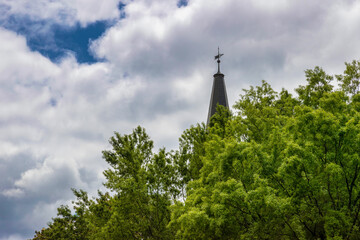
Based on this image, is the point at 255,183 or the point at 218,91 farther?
the point at 218,91

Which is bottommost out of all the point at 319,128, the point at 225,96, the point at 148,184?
the point at 148,184

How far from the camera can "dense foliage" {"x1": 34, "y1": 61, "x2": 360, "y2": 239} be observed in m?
11.2

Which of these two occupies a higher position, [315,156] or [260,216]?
[315,156]

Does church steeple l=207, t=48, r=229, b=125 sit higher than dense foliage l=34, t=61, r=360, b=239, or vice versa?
church steeple l=207, t=48, r=229, b=125

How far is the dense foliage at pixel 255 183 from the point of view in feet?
36.7

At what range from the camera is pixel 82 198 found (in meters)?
25.1

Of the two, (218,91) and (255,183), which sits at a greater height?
(218,91)

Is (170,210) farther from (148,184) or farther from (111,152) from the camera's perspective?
(111,152)

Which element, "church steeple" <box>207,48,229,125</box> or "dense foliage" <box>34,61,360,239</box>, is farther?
"church steeple" <box>207,48,229,125</box>

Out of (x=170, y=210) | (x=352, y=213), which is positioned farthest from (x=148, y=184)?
(x=352, y=213)

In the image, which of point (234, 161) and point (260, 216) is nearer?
point (260, 216)

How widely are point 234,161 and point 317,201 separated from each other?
138 inches

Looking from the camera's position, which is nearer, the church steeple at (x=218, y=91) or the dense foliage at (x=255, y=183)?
the dense foliage at (x=255, y=183)

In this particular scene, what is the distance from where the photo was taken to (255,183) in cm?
1164
